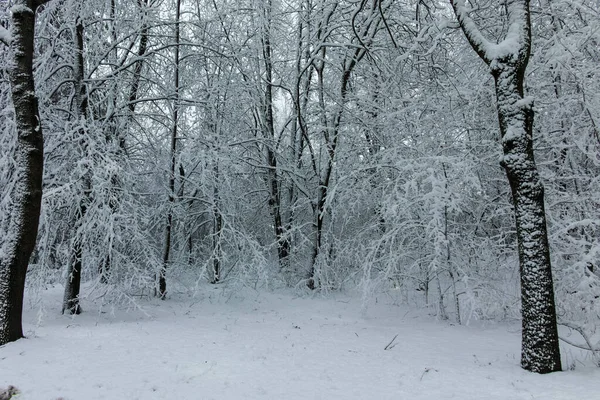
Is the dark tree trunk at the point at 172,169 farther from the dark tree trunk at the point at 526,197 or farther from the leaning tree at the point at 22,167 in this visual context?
the dark tree trunk at the point at 526,197

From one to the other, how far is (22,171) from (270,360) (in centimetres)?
487

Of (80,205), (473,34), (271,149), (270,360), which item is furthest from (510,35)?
(271,149)

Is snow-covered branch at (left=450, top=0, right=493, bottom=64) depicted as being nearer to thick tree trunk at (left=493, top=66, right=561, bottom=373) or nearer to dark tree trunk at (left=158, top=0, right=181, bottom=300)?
thick tree trunk at (left=493, top=66, right=561, bottom=373)

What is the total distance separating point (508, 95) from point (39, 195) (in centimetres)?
720

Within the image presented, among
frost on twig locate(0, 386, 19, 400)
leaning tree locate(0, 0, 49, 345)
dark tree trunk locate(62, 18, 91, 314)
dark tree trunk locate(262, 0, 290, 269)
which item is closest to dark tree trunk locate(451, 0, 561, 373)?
frost on twig locate(0, 386, 19, 400)

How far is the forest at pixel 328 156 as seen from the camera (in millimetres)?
6586

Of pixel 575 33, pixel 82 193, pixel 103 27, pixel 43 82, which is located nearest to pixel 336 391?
pixel 82 193

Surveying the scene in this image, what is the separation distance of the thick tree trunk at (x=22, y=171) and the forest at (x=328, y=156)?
3 centimetres

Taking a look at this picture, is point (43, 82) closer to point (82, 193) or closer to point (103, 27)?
point (103, 27)

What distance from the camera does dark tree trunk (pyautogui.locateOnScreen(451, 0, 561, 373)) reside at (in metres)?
5.41

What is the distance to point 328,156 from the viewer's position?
1215 centimetres

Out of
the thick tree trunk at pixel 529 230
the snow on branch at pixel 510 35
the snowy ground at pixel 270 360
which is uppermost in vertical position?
the snow on branch at pixel 510 35

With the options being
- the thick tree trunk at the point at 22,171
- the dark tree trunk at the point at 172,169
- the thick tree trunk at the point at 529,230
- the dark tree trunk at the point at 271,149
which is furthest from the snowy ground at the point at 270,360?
the dark tree trunk at the point at 271,149

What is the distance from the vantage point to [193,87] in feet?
40.5
